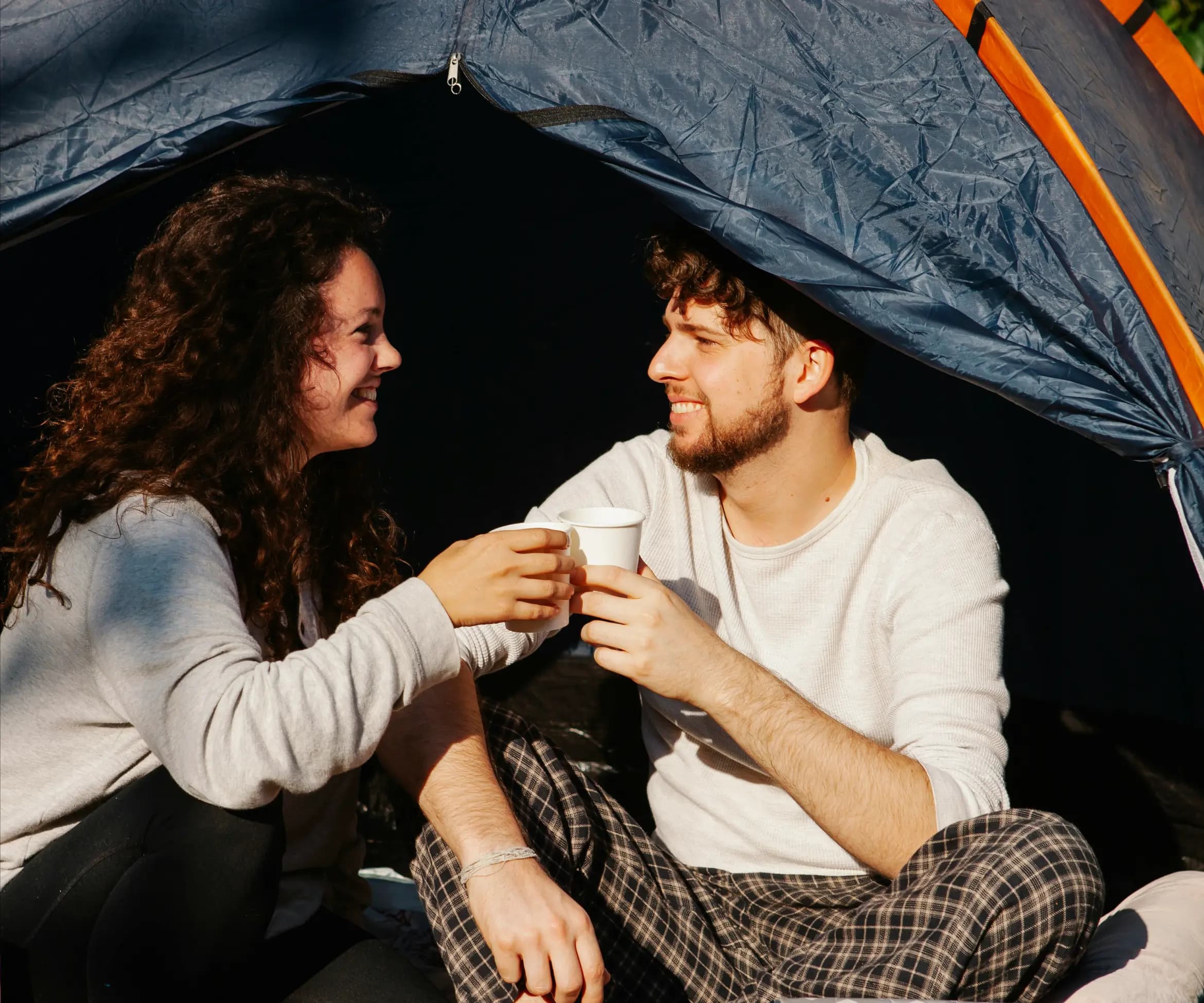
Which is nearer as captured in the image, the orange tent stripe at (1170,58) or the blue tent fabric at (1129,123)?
the blue tent fabric at (1129,123)

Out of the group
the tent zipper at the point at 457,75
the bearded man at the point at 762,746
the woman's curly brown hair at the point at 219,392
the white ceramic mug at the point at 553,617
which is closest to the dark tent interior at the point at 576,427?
the bearded man at the point at 762,746

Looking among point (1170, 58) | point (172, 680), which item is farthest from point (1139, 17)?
point (172, 680)

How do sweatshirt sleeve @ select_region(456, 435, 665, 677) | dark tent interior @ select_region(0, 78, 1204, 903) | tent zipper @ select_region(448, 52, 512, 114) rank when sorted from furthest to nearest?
1. dark tent interior @ select_region(0, 78, 1204, 903)
2. sweatshirt sleeve @ select_region(456, 435, 665, 677)
3. tent zipper @ select_region(448, 52, 512, 114)

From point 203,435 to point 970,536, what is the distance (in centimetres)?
112

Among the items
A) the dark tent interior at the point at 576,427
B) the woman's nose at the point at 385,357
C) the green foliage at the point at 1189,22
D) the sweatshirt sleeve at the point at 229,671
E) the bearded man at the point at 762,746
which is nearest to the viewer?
the sweatshirt sleeve at the point at 229,671

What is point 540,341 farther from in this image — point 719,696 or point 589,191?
point 719,696

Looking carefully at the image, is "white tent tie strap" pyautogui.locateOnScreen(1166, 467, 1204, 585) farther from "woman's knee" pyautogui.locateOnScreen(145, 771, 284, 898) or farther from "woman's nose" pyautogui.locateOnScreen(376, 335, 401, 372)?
"woman's knee" pyautogui.locateOnScreen(145, 771, 284, 898)

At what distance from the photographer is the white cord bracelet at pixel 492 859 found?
62.6 inches

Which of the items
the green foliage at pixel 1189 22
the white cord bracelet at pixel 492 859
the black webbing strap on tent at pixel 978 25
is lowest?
the white cord bracelet at pixel 492 859

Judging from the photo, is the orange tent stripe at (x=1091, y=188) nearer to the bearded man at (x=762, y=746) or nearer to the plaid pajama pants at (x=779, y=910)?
the bearded man at (x=762, y=746)

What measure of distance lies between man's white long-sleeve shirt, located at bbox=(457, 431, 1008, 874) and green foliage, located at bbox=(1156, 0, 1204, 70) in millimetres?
1493

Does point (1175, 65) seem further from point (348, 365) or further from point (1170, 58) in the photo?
point (348, 365)

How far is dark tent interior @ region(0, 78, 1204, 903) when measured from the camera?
2.57m

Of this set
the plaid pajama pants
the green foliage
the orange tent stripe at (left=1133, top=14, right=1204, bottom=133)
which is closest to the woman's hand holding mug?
the plaid pajama pants
